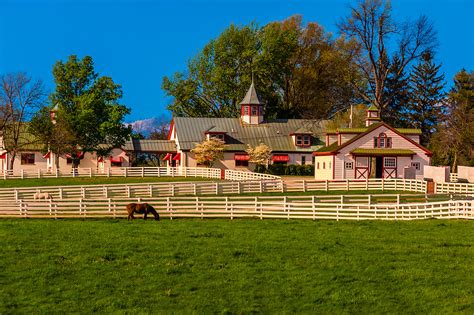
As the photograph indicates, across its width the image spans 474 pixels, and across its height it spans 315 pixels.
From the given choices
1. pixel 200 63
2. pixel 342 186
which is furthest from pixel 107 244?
pixel 200 63

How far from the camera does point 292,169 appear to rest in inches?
2793

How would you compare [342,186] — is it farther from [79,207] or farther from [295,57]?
[295,57]

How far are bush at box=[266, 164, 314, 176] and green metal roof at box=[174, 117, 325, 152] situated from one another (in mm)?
3989

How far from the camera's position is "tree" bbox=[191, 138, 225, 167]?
233 feet

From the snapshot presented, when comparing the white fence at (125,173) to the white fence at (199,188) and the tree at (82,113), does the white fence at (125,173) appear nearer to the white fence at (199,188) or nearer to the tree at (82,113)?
the tree at (82,113)

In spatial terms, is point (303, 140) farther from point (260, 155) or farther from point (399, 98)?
point (399, 98)

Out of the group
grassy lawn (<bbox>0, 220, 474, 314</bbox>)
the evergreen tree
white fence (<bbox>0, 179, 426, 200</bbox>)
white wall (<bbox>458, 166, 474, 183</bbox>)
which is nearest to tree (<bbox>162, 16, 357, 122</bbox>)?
the evergreen tree

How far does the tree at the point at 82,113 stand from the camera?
228ft

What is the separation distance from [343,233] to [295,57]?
231 ft

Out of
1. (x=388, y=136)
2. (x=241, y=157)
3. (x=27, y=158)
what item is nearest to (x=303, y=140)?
(x=241, y=157)

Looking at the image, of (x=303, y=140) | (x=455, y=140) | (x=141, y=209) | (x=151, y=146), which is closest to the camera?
(x=141, y=209)

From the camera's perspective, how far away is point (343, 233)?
82.6ft

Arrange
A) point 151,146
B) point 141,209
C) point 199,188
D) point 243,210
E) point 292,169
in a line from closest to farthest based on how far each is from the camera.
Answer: point 141,209, point 243,210, point 199,188, point 292,169, point 151,146

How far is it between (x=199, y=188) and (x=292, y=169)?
2627 centimetres
